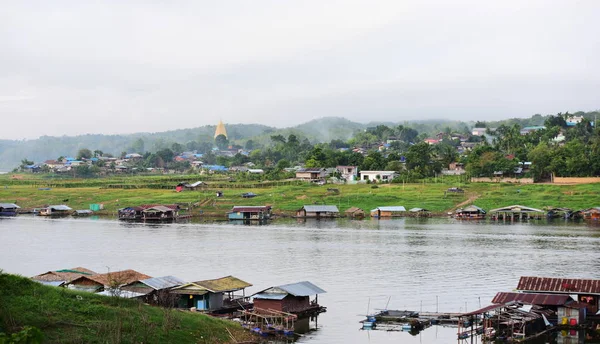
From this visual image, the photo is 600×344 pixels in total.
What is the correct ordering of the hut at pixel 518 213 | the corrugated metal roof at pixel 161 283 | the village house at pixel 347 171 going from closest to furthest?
1. the corrugated metal roof at pixel 161 283
2. the hut at pixel 518 213
3. the village house at pixel 347 171

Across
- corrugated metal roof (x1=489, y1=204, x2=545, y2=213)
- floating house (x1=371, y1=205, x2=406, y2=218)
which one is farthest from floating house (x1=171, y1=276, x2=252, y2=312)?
corrugated metal roof (x1=489, y1=204, x2=545, y2=213)

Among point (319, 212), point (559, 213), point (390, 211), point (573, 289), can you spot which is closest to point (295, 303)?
point (573, 289)

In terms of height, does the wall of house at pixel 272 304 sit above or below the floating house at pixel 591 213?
below

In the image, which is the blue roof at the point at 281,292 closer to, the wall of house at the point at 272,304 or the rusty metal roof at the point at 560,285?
the wall of house at the point at 272,304

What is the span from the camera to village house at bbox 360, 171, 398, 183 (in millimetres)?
108188

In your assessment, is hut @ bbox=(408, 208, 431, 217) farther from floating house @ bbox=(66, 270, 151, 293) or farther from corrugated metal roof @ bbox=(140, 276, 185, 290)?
floating house @ bbox=(66, 270, 151, 293)

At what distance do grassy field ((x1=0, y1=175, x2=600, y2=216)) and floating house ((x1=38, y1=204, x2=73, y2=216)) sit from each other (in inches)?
117

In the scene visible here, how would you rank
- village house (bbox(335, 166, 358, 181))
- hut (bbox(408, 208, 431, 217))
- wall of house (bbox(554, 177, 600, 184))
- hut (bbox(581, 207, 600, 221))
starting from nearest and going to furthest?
hut (bbox(581, 207, 600, 221)) → hut (bbox(408, 208, 431, 217)) → wall of house (bbox(554, 177, 600, 184)) → village house (bbox(335, 166, 358, 181))

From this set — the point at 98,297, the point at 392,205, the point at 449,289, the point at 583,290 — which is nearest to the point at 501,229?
the point at 392,205

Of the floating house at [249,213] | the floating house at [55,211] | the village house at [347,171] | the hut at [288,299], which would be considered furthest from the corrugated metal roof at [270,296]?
the village house at [347,171]

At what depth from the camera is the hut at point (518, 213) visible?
83.5 meters

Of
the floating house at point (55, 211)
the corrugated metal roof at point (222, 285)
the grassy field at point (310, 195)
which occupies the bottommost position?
the floating house at point (55, 211)

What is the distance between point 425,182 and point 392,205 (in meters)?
15.1

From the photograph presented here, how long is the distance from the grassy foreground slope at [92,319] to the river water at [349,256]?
5.47 meters
